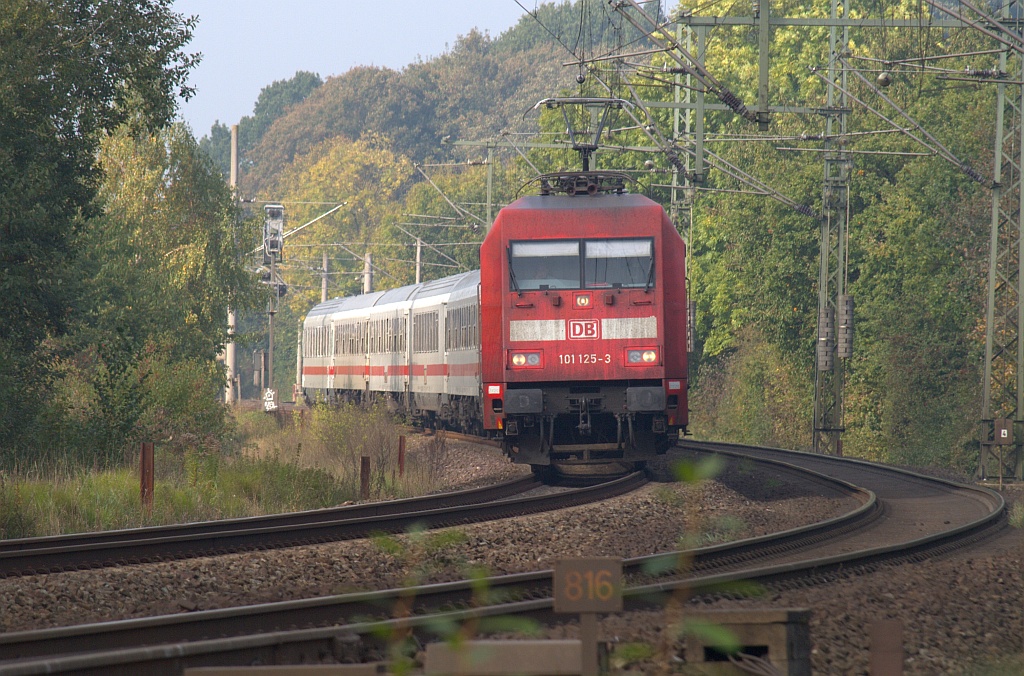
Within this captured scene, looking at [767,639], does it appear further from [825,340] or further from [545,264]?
[825,340]

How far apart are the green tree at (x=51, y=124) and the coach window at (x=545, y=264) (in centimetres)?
678

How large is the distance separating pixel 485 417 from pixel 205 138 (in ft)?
410

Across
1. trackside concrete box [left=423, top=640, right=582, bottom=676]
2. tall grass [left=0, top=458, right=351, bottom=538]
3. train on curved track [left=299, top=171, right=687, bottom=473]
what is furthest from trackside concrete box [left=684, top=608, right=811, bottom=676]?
train on curved track [left=299, top=171, right=687, bottom=473]

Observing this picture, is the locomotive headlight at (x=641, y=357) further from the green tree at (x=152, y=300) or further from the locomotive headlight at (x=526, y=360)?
the green tree at (x=152, y=300)

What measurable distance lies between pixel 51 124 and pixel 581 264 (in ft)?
27.2

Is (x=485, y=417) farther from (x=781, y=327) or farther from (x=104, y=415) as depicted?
(x=781, y=327)

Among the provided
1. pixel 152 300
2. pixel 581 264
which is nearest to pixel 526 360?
pixel 581 264

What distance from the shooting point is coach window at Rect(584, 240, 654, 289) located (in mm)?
18312

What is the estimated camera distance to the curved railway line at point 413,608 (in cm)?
694

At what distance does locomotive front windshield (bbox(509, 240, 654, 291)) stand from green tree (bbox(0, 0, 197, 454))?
22.5ft

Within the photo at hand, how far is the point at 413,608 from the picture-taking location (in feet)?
29.7

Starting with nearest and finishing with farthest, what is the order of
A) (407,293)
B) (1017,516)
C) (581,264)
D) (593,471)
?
(1017,516) → (581,264) → (593,471) → (407,293)

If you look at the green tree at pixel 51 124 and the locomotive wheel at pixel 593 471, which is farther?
the locomotive wheel at pixel 593 471

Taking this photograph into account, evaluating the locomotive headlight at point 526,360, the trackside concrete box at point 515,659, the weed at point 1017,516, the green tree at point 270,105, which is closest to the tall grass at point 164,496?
the locomotive headlight at point 526,360
